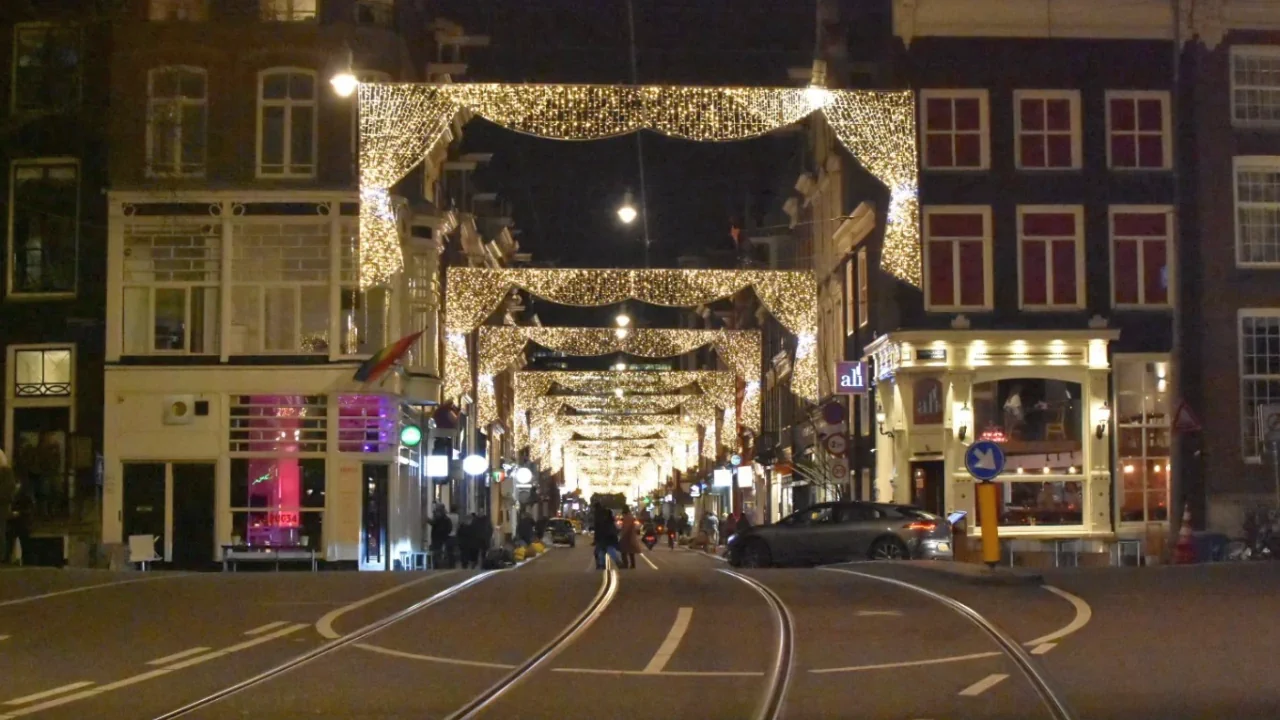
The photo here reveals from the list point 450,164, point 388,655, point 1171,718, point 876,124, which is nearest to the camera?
point 1171,718

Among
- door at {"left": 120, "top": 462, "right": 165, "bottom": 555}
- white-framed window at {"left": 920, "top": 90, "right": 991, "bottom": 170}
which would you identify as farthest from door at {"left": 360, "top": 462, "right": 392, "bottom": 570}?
white-framed window at {"left": 920, "top": 90, "right": 991, "bottom": 170}

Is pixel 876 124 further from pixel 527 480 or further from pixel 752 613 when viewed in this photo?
pixel 527 480

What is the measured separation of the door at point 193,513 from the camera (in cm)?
3872

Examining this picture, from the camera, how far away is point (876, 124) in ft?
102

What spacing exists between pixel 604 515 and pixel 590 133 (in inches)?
463

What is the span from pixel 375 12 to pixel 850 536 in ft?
54.1

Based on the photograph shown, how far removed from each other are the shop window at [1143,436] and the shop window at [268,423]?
18.8 m

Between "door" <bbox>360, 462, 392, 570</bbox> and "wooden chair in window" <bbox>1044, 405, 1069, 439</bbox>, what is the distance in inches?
607

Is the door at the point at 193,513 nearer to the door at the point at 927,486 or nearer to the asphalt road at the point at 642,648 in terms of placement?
the asphalt road at the point at 642,648

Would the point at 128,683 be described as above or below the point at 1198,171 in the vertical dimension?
below

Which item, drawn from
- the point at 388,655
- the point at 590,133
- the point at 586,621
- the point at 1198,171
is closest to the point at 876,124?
the point at 590,133

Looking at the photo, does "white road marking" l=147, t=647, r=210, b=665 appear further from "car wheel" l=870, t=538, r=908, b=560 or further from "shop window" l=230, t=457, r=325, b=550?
"shop window" l=230, t=457, r=325, b=550

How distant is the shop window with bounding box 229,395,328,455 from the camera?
39031mm

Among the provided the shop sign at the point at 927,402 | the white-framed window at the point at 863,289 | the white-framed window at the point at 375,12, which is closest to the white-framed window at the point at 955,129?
the white-framed window at the point at 863,289
